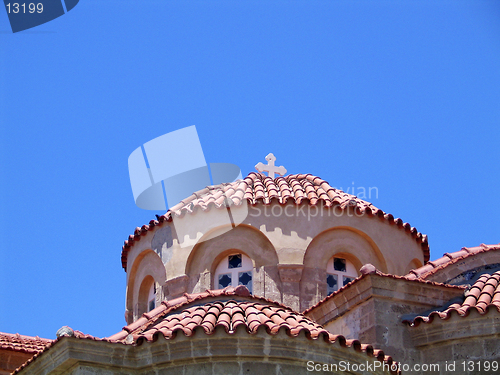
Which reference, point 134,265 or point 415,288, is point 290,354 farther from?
point 134,265

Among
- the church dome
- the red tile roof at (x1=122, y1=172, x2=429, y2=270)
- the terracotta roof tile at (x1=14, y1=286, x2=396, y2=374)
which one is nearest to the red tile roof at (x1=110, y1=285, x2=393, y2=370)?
the terracotta roof tile at (x1=14, y1=286, x2=396, y2=374)

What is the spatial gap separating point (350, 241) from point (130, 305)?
463cm

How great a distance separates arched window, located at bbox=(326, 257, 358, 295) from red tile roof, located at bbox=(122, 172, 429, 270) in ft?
3.22

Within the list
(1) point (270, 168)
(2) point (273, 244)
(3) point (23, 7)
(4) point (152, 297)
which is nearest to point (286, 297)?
(2) point (273, 244)

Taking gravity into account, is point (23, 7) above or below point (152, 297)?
above

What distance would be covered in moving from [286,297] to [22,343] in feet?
15.7

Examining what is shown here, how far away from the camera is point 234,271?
13828 mm

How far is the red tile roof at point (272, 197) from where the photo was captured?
14125 mm

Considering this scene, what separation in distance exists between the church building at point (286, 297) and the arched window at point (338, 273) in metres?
0.02

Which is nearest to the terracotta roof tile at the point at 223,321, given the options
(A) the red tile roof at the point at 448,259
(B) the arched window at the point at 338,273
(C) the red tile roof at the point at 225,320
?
(C) the red tile roof at the point at 225,320

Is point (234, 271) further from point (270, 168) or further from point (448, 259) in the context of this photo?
point (448, 259)

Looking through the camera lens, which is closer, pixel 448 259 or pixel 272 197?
pixel 448 259

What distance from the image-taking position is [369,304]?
35.8 feet

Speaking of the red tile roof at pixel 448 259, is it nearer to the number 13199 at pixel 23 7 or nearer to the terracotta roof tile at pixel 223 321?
the terracotta roof tile at pixel 223 321
